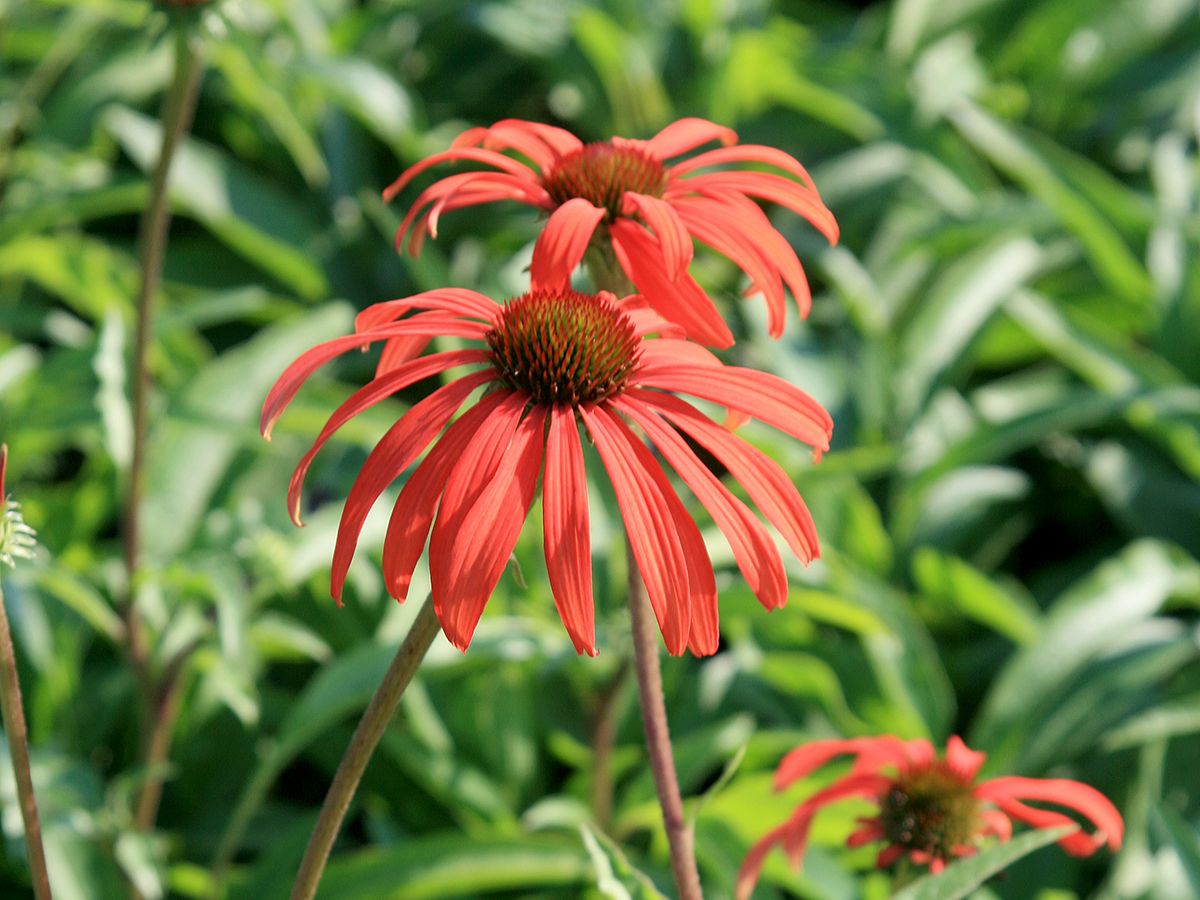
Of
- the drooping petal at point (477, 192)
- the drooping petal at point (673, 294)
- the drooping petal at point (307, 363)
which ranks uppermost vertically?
the drooping petal at point (477, 192)

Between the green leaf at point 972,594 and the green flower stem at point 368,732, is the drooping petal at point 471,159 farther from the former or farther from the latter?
the green leaf at point 972,594

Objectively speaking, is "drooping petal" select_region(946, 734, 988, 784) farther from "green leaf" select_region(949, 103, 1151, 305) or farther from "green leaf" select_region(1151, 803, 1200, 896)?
"green leaf" select_region(949, 103, 1151, 305)

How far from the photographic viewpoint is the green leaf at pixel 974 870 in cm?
A: 75

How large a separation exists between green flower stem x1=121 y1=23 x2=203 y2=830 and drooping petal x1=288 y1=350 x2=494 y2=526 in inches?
23.8

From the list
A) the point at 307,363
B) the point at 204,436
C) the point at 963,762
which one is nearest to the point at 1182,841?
the point at 963,762

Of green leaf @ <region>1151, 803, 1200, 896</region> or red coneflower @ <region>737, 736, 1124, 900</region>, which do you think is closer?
red coneflower @ <region>737, 736, 1124, 900</region>

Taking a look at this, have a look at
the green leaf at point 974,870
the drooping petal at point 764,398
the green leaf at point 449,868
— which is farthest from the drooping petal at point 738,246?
the green leaf at point 449,868

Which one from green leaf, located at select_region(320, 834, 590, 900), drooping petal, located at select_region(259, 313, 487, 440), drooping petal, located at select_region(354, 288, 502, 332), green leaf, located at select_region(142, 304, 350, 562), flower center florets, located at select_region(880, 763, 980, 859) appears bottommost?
flower center florets, located at select_region(880, 763, 980, 859)

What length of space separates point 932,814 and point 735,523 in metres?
0.39

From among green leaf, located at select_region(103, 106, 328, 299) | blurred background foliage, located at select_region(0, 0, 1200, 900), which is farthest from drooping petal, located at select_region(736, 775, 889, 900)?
green leaf, located at select_region(103, 106, 328, 299)

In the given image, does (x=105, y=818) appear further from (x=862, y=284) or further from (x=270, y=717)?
(x=862, y=284)

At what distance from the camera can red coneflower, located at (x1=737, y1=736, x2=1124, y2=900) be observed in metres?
0.94

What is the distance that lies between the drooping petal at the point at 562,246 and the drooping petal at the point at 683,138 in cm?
14

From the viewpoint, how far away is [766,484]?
699 millimetres
